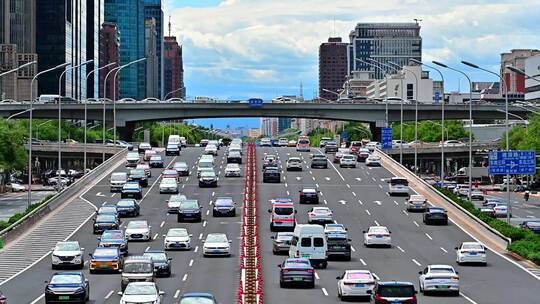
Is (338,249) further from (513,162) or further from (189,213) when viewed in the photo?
(513,162)

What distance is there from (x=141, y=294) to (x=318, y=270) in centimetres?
1723

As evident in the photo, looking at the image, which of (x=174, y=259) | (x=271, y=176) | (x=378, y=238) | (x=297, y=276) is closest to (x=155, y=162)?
(x=271, y=176)

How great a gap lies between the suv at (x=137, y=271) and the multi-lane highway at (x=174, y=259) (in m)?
0.72

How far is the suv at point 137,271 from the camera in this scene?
44062 millimetres

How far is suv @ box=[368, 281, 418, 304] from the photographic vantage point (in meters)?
36.8

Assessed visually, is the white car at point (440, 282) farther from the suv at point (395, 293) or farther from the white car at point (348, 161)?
the white car at point (348, 161)

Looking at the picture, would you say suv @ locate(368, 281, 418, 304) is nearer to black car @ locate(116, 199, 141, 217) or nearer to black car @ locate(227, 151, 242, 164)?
black car @ locate(116, 199, 141, 217)

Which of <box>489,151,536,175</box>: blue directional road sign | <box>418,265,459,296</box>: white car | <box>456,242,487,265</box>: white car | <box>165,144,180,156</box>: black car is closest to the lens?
<box>418,265,459,296</box>: white car

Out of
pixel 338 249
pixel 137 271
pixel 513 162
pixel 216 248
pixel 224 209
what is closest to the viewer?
pixel 137 271

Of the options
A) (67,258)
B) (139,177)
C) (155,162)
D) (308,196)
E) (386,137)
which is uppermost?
(386,137)

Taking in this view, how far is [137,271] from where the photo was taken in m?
44.5

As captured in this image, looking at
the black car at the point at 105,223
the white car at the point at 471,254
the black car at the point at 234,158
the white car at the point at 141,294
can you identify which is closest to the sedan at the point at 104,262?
the white car at the point at 141,294

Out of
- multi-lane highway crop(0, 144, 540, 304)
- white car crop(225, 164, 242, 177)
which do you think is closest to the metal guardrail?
multi-lane highway crop(0, 144, 540, 304)

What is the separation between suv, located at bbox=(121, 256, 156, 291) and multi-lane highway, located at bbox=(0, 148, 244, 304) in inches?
28.4
